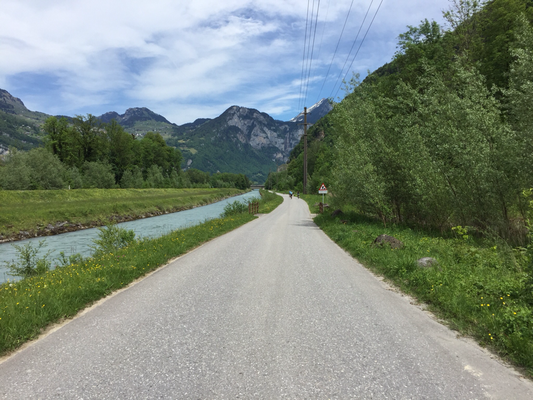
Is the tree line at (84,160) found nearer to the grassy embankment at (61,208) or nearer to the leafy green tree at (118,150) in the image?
the leafy green tree at (118,150)

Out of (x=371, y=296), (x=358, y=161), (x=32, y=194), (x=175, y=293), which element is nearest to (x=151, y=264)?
(x=175, y=293)

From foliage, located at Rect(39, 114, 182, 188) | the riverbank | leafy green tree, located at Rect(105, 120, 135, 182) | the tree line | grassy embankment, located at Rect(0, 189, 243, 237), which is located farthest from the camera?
leafy green tree, located at Rect(105, 120, 135, 182)

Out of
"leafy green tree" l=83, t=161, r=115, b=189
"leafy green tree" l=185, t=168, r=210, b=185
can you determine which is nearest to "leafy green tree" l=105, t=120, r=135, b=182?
"leafy green tree" l=83, t=161, r=115, b=189

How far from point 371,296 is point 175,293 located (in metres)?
4.19

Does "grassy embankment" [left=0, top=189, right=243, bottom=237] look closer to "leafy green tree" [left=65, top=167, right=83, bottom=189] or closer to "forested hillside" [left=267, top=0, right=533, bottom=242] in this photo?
"leafy green tree" [left=65, top=167, right=83, bottom=189]

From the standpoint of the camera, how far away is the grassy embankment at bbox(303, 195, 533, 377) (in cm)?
418

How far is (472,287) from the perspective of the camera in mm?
5977

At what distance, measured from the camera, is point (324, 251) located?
11.8m

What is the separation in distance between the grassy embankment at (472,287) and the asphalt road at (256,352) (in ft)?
1.30

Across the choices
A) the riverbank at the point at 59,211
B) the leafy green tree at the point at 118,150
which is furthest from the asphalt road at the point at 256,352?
the leafy green tree at the point at 118,150

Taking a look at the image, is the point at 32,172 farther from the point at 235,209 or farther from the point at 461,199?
the point at 461,199

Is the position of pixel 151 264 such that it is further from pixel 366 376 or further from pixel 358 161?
pixel 358 161

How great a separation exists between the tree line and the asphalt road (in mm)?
48258

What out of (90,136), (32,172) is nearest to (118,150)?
(90,136)
